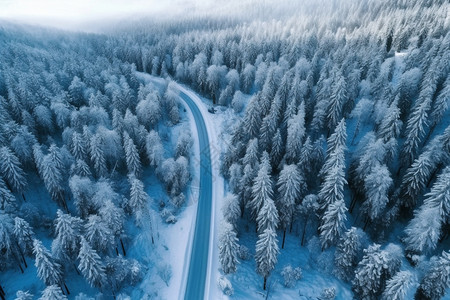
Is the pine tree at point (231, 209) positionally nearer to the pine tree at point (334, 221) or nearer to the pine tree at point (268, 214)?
the pine tree at point (268, 214)

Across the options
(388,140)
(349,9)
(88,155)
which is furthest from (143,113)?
(349,9)

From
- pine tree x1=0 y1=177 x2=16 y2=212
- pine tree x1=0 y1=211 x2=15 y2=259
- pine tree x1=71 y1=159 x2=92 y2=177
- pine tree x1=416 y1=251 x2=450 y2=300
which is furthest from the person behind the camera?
pine tree x1=71 y1=159 x2=92 y2=177

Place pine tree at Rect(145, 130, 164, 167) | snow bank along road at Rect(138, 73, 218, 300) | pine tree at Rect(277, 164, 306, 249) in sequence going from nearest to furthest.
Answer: snow bank along road at Rect(138, 73, 218, 300)
pine tree at Rect(277, 164, 306, 249)
pine tree at Rect(145, 130, 164, 167)

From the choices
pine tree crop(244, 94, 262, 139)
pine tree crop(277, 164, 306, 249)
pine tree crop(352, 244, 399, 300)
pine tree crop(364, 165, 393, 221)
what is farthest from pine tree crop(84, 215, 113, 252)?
pine tree crop(364, 165, 393, 221)

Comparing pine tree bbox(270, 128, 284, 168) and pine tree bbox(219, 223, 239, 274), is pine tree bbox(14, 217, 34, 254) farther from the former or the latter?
pine tree bbox(270, 128, 284, 168)

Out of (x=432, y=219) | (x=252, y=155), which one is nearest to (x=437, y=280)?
(x=432, y=219)

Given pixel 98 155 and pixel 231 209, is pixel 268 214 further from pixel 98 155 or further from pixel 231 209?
pixel 98 155

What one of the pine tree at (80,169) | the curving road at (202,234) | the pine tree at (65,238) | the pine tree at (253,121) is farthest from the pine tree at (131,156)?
the pine tree at (253,121)
